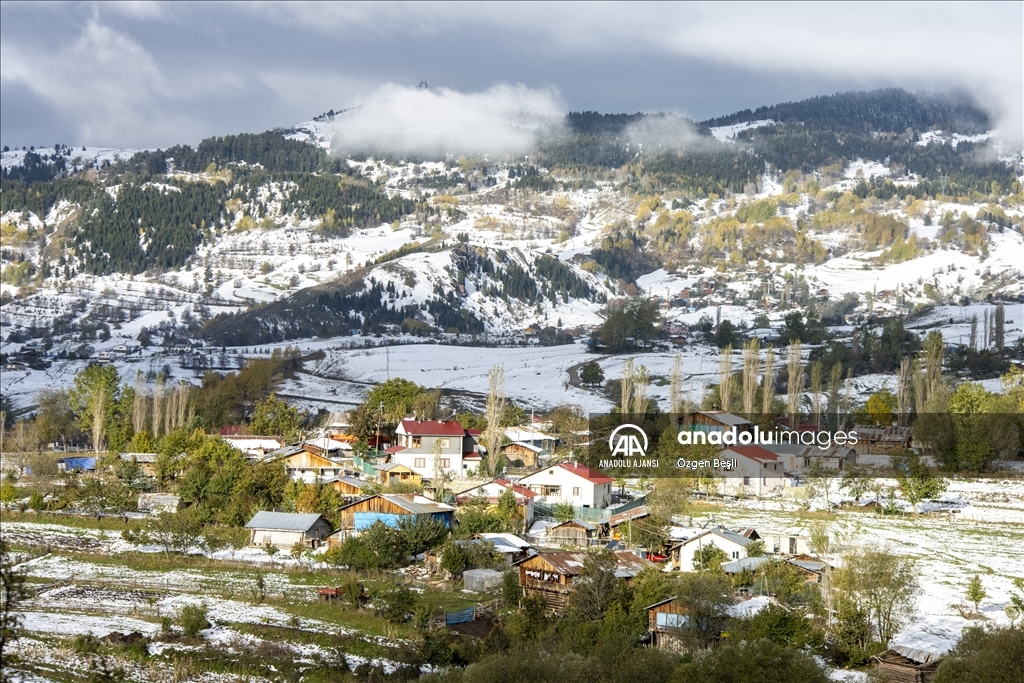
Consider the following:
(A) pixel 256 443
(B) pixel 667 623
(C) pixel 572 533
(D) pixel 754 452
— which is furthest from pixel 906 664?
(A) pixel 256 443

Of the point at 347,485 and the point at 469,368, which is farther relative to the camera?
the point at 469,368

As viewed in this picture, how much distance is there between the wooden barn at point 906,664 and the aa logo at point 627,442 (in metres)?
30.4

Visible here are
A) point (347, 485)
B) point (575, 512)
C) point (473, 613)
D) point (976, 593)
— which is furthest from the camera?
point (347, 485)

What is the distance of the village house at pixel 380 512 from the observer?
1694 inches

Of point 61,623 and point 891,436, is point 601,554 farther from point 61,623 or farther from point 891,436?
point 891,436

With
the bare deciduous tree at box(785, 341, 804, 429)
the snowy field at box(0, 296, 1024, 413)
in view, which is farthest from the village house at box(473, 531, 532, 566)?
the snowy field at box(0, 296, 1024, 413)

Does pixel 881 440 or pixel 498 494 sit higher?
pixel 881 440

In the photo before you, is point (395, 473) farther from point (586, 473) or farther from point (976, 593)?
point (976, 593)

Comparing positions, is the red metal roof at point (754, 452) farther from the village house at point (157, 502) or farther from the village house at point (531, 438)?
the village house at point (157, 502)

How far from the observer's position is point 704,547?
37469 mm

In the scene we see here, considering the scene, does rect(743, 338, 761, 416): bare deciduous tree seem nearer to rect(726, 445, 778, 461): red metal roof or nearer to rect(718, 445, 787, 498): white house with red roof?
rect(726, 445, 778, 461): red metal roof

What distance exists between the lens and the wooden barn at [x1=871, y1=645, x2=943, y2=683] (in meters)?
26.6

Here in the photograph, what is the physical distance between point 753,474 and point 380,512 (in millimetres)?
19713

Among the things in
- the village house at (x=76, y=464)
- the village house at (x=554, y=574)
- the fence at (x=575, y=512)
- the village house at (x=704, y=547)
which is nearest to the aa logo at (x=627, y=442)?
the fence at (x=575, y=512)
